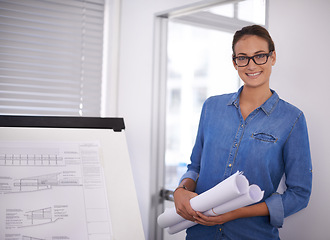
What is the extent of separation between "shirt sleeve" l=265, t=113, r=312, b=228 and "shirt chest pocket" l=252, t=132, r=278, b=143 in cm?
5

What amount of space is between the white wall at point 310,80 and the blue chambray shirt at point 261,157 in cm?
20

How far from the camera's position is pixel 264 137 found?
141cm

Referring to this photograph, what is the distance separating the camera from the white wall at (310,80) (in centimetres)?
155

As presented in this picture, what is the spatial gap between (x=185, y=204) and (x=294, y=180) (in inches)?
16.0

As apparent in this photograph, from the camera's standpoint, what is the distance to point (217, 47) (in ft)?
7.71

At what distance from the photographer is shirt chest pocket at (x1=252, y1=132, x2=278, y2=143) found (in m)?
1.39

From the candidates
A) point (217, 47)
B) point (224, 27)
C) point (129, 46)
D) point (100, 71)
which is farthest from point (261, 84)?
point (100, 71)

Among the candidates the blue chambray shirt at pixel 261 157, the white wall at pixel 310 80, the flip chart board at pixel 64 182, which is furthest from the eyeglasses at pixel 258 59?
the flip chart board at pixel 64 182

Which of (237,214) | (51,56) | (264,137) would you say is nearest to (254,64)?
(264,137)

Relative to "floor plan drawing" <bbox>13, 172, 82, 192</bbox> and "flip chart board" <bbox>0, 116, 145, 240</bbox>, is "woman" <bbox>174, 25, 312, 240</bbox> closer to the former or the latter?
"flip chart board" <bbox>0, 116, 145, 240</bbox>

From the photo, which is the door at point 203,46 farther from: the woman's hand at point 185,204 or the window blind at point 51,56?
the woman's hand at point 185,204

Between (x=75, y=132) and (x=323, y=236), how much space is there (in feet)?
3.69

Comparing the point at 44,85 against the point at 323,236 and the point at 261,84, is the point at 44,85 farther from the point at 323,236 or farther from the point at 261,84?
the point at 323,236

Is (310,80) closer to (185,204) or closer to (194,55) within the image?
(185,204)
